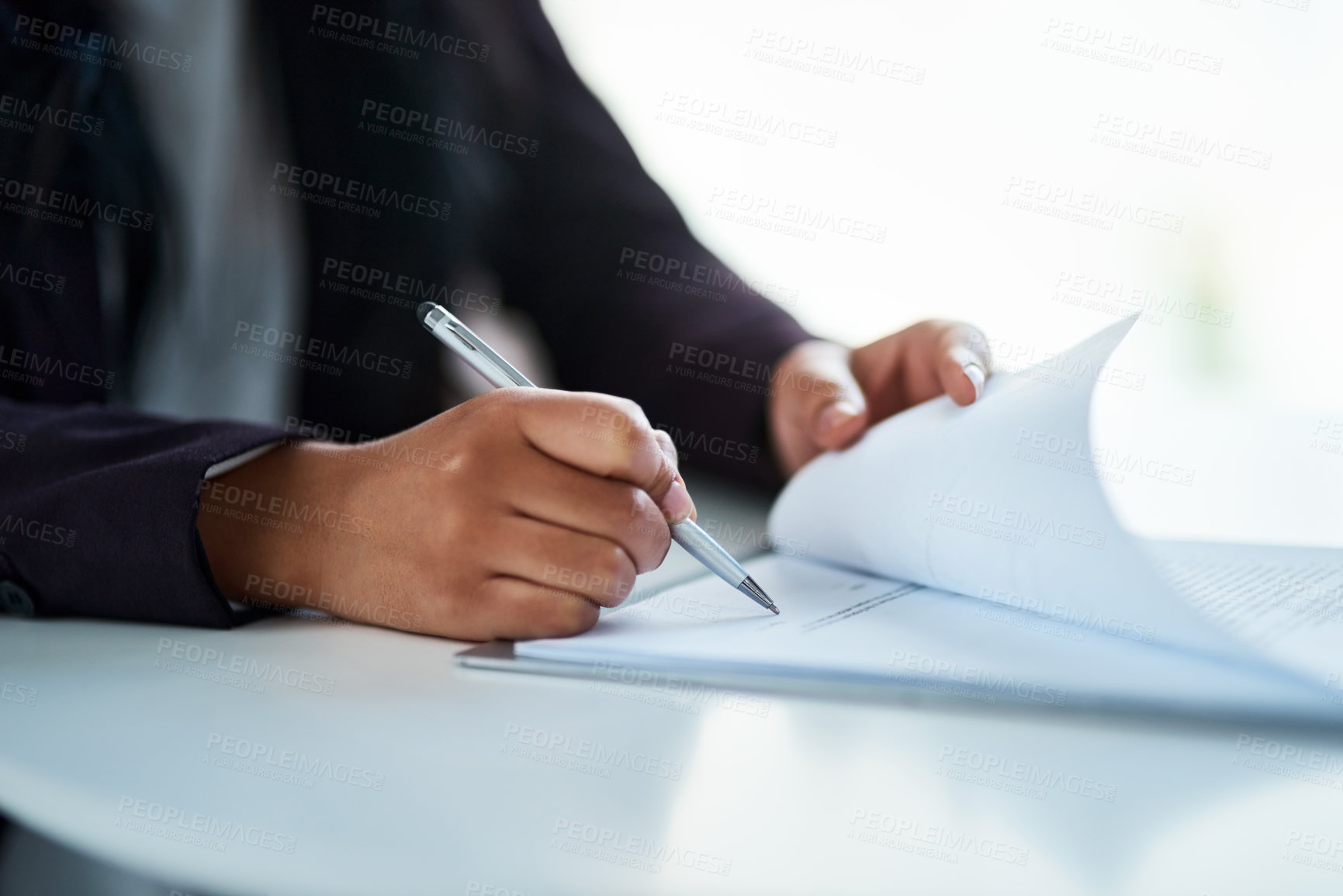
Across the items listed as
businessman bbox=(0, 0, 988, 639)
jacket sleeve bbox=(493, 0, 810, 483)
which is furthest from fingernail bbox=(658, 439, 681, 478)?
jacket sleeve bbox=(493, 0, 810, 483)

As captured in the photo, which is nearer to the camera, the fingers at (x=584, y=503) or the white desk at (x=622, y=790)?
the white desk at (x=622, y=790)

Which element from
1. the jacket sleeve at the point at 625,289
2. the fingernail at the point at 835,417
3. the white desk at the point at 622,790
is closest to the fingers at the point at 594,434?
the white desk at the point at 622,790

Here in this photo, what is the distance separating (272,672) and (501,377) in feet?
0.67

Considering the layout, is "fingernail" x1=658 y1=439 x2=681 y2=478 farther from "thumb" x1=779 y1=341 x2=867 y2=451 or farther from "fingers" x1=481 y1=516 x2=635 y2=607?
"thumb" x1=779 y1=341 x2=867 y2=451

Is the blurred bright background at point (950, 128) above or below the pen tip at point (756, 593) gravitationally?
above

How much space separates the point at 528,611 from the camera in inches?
17.1

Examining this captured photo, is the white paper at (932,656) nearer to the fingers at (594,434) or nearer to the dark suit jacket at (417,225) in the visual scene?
the fingers at (594,434)

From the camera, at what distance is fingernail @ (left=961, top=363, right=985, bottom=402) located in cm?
57

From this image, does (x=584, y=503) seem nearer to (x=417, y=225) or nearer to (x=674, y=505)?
(x=674, y=505)

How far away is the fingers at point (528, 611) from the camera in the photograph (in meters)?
0.44

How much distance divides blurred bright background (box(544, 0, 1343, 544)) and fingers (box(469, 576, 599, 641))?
1644 mm

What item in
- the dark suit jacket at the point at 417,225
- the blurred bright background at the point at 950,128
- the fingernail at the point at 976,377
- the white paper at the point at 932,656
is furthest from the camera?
the blurred bright background at the point at 950,128

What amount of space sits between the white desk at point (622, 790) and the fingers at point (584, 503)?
89 mm

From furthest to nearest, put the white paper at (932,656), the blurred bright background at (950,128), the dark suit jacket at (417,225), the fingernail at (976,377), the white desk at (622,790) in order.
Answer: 1. the blurred bright background at (950,128)
2. the dark suit jacket at (417,225)
3. the fingernail at (976,377)
4. the white paper at (932,656)
5. the white desk at (622,790)
